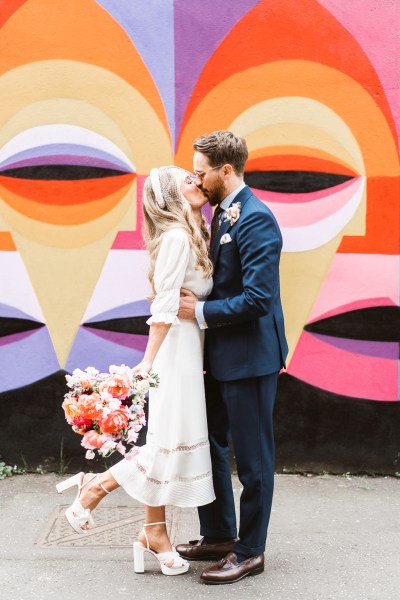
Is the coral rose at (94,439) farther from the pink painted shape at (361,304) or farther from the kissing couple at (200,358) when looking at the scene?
the pink painted shape at (361,304)

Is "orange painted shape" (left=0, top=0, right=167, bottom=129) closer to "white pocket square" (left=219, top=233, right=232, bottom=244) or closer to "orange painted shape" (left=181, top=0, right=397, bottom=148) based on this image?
"orange painted shape" (left=181, top=0, right=397, bottom=148)

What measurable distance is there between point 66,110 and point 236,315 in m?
2.11

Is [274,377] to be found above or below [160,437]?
above

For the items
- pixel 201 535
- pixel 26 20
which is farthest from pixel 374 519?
pixel 26 20

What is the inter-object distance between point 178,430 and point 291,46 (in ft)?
8.34

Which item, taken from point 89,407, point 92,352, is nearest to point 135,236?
point 92,352

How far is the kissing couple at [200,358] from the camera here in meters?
3.53

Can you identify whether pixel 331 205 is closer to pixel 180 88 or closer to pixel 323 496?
pixel 180 88

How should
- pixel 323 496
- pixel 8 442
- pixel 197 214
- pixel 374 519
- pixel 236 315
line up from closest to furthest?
pixel 236 315, pixel 197 214, pixel 374 519, pixel 323 496, pixel 8 442

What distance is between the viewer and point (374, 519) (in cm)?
436

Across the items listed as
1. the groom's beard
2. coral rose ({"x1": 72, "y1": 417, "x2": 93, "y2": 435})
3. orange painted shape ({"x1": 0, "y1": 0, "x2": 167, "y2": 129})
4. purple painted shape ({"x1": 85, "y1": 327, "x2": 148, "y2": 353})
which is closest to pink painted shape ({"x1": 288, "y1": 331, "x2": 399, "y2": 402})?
purple painted shape ({"x1": 85, "y1": 327, "x2": 148, "y2": 353})

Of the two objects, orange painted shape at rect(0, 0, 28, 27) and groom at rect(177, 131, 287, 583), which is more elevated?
orange painted shape at rect(0, 0, 28, 27)

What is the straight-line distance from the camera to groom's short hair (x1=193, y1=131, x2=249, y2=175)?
3561 millimetres

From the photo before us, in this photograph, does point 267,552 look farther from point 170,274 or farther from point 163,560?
point 170,274
